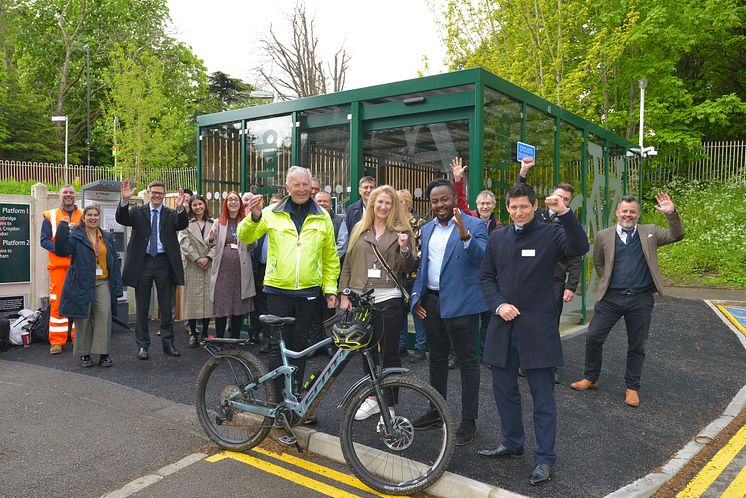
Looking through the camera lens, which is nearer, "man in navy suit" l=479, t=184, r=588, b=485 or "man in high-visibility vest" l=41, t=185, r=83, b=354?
"man in navy suit" l=479, t=184, r=588, b=485

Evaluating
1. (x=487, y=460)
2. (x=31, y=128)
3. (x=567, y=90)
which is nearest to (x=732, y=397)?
(x=487, y=460)

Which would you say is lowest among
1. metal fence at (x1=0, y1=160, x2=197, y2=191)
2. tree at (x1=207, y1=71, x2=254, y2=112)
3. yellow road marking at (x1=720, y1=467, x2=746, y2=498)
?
yellow road marking at (x1=720, y1=467, x2=746, y2=498)

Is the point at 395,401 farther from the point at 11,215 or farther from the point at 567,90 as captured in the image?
the point at 567,90

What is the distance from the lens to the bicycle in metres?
3.53

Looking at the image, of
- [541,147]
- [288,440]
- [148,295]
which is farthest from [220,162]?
[288,440]

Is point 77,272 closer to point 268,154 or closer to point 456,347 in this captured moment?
point 268,154

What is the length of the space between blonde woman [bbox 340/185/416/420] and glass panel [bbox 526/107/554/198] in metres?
3.63

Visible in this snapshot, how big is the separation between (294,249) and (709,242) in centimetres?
1415

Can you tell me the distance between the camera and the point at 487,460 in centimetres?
391

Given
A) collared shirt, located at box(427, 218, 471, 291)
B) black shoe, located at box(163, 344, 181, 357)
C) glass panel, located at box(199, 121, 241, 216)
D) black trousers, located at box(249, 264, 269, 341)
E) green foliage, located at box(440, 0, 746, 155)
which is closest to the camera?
collared shirt, located at box(427, 218, 471, 291)

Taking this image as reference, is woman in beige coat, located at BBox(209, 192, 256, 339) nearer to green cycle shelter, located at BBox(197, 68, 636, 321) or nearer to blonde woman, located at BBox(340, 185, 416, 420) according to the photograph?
green cycle shelter, located at BBox(197, 68, 636, 321)

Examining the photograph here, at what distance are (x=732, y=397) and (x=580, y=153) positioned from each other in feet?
14.5

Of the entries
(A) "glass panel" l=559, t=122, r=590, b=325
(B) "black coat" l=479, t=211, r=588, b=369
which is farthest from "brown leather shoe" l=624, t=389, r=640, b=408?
(A) "glass panel" l=559, t=122, r=590, b=325

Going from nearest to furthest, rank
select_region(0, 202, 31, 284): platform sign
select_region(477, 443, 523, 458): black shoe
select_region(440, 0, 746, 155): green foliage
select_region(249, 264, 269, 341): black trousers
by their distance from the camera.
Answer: select_region(477, 443, 523, 458): black shoe, select_region(249, 264, 269, 341): black trousers, select_region(0, 202, 31, 284): platform sign, select_region(440, 0, 746, 155): green foliage
